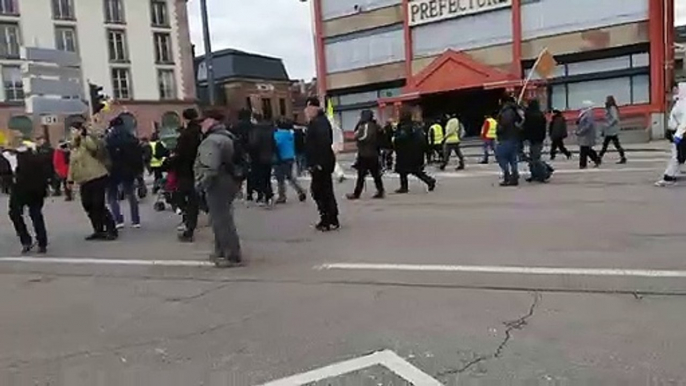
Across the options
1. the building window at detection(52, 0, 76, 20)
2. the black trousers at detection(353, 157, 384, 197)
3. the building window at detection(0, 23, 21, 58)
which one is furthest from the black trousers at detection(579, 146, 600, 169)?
the building window at detection(52, 0, 76, 20)

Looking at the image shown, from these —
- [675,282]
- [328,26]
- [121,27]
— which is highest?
[121,27]

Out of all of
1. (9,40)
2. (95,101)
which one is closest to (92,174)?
(95,101)

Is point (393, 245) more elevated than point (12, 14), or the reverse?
point (12, 14)

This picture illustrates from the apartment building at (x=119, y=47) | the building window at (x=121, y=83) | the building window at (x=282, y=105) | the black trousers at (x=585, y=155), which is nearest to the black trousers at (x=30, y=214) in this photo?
the black trousers at (x=585, y=155)

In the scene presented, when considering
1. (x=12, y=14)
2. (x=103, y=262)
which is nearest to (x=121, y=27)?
(x=12, y=14)

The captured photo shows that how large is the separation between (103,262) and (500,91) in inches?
982

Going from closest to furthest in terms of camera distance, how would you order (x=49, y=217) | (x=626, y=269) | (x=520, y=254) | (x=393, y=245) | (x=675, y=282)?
(x=675, y=282) < (x=626, y=269) < (x=520, y=254) < (x=393, y=245) < (x=49, y=217)

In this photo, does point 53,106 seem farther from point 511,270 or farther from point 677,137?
point 677,137

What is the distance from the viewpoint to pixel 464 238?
25.2 ft

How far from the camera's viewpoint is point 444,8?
104 feet

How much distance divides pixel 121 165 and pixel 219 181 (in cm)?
412

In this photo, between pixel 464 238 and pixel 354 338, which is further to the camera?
pixel 464 238

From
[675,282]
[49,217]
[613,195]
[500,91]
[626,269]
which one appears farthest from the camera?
[500,91]

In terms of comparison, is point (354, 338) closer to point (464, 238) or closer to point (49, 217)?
point (464, 238)
